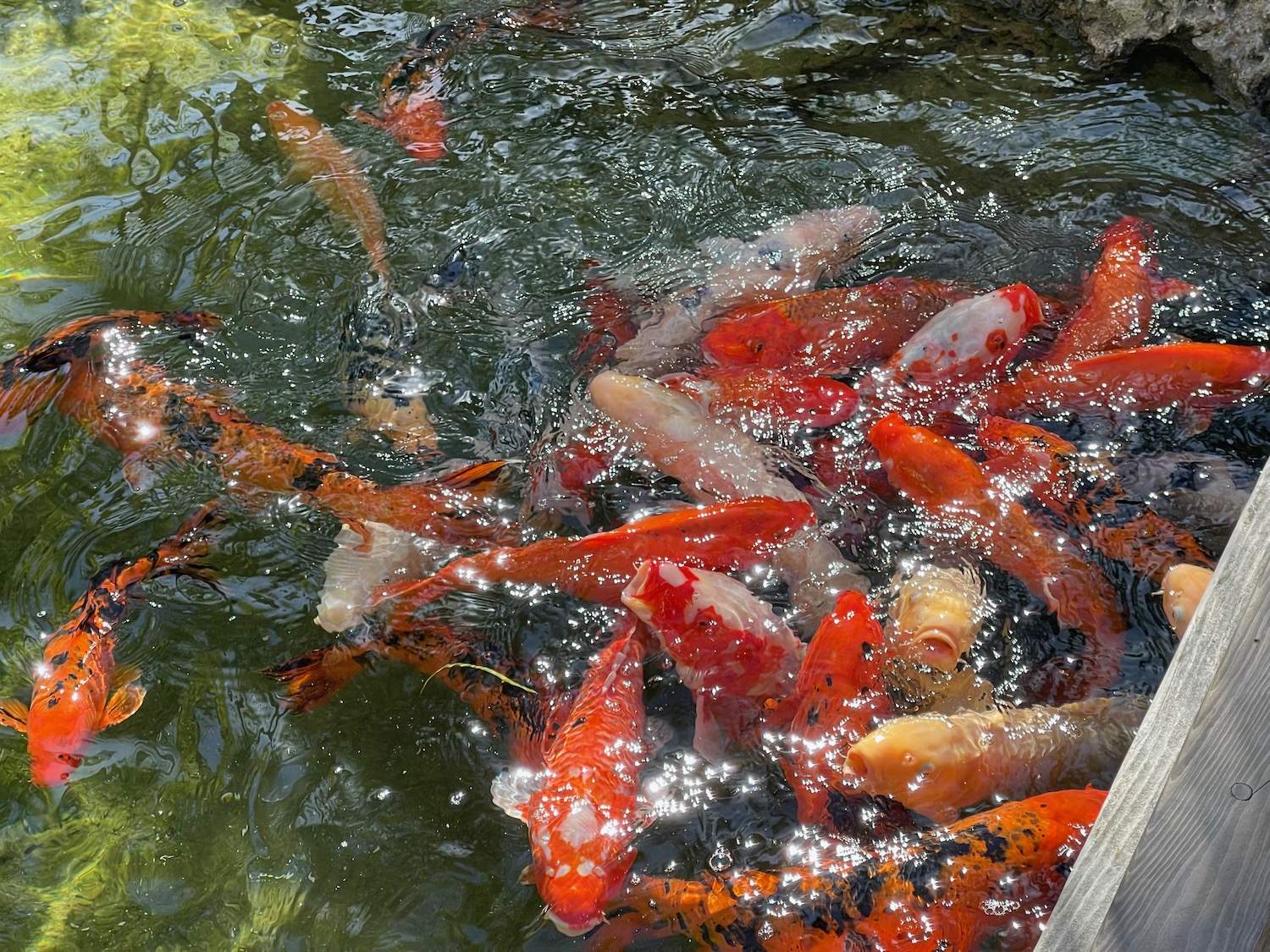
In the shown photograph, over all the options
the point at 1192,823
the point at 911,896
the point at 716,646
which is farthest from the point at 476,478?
the point at 1192,823

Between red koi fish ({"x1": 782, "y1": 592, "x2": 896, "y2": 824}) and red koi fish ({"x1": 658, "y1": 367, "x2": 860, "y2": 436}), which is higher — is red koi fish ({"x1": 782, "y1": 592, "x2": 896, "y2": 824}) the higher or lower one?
the lower one

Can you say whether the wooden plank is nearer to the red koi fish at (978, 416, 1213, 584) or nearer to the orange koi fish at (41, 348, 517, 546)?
the red koi fish at (978, 416, 1213, 584)

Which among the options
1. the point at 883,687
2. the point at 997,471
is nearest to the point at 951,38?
the point at 997,471

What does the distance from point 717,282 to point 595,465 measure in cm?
119

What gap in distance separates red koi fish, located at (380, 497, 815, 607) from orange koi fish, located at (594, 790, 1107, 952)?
1055mm

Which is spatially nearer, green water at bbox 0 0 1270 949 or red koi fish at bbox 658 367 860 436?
green water at bbox 0 0 1270 949

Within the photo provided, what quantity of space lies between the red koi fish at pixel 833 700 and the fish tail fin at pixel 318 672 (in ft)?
4.65

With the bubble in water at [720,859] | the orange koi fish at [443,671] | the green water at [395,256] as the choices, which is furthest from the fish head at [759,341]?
the bubble in water at [720,859]

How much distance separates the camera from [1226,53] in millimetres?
4996

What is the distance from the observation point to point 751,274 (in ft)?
14.3

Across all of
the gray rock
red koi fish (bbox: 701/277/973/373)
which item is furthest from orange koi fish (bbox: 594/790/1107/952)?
the gray rock

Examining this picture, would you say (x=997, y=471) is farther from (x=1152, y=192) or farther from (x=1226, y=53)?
(x=1226, y=53)

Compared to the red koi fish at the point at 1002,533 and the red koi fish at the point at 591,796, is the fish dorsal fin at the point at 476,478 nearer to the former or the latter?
the red koi fish at the point at 591,796

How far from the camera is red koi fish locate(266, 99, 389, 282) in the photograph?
183 inches
